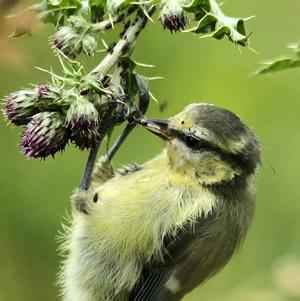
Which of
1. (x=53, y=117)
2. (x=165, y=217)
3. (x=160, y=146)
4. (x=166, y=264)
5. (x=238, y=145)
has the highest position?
(x=53, y=117)

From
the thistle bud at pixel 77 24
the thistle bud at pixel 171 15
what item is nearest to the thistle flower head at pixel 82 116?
Result: the thistle bud at pixel 77 24

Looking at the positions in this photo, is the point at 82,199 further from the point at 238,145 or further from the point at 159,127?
the point at 238,145

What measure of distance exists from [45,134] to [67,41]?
414 millimetres

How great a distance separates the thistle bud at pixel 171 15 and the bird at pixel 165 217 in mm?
1572

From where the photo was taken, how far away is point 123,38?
3889 mm

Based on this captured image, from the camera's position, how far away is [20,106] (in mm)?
3811

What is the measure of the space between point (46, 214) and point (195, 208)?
206 cm

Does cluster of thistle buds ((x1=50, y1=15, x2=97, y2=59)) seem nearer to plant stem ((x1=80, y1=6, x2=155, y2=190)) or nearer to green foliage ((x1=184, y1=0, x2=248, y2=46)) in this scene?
plant stem ((x1=80, y1=6, x2=155, y2=190))

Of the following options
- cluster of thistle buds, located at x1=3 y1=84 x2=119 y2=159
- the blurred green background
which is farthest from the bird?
cluster of thistle buds, located at x1=3 y1=84 x2=119 y2=159

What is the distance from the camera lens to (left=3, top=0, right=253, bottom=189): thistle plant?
368 cm

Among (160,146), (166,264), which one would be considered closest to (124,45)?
(166,264)

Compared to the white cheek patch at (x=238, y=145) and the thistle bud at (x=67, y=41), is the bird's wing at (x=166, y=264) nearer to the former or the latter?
the white cheek patch at (x=238, y=145)

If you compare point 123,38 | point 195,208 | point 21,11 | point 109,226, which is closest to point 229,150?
point 195,208

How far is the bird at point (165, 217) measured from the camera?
209 inches
